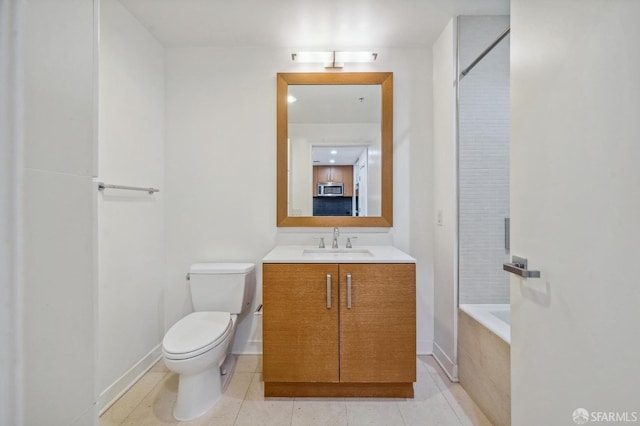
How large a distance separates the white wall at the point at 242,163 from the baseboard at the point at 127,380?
313mm

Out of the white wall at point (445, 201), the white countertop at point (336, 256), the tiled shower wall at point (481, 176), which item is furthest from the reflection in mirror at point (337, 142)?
the tiled shower wall at point (481, 176)

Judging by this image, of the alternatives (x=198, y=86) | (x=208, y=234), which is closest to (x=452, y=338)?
(x=208, y=234)

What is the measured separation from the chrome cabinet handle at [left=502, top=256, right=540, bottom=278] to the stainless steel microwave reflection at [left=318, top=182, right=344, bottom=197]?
130cm

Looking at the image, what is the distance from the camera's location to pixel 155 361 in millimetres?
2158

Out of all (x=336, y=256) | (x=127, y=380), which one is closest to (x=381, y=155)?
(x=336, y=256)

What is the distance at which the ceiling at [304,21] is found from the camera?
182 cm

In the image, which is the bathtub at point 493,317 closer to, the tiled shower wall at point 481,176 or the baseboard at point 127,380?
the tiled shower wall at point 481,176

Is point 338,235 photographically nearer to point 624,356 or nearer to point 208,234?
point 208,234

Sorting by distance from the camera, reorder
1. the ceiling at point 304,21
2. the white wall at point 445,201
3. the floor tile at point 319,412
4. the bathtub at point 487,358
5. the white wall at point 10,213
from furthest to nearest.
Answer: the white wall at point 445,201 < the ceiling at point 304,21 < the floor tile at point 319,412 < the bathtub at point 487,358 < the white wall at point 10,213

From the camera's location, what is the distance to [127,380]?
185cm

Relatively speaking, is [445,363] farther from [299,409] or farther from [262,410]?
[262,410]

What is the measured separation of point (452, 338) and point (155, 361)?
2.03 metres

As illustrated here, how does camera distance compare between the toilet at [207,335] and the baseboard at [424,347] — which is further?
the baseboard at [424,347]

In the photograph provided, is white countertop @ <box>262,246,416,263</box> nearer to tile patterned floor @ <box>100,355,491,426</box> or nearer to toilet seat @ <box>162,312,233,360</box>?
toilet seat @ <box>162,312,233,360</box>
